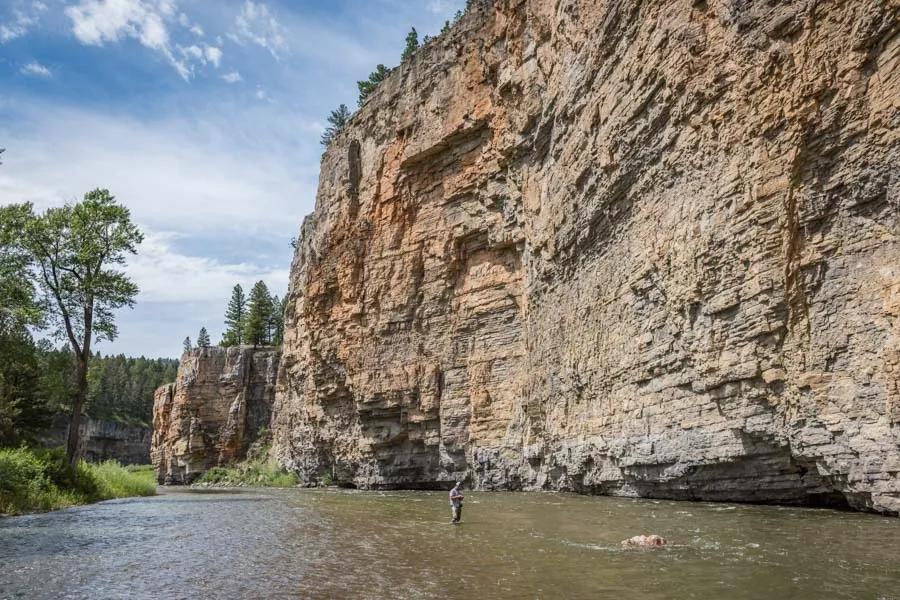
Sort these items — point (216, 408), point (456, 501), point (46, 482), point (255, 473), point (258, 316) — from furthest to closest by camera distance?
1. point (258, 316)
2. point (216, 408)
3. point (255, 473)
4. point (46, 482)
5. point (456, 501)

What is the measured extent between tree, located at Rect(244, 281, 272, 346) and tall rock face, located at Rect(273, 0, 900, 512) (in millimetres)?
28987

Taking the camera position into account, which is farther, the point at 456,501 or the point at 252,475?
the point at 252,475

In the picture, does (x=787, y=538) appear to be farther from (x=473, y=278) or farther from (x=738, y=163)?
(x=473, y=278)

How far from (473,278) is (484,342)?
357cm

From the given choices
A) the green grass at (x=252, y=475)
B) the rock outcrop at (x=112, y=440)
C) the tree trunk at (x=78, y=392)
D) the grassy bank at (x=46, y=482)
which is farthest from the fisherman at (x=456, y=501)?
the rock outcrop at (x=112, y=440)

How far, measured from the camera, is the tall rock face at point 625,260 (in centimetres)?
1395

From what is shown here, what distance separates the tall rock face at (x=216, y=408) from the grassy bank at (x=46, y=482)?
1291 inches

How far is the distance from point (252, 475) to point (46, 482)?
31.8m

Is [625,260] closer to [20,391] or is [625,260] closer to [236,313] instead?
[20,391]

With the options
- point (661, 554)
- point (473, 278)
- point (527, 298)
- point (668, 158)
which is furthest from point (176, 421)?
point (661, 554)

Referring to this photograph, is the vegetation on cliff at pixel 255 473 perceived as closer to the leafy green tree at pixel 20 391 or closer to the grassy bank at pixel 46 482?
the leafy green tree at pixel 20 391

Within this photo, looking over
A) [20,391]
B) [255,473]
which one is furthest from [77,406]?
[255,473]

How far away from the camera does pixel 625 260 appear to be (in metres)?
22.1

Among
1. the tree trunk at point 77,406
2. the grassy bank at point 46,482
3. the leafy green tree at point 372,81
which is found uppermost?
the leafy green tree at point 372,81
